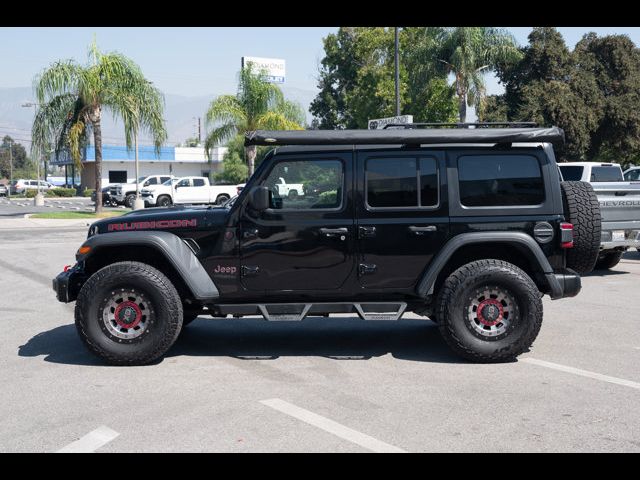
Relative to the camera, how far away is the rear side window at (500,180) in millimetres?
7070

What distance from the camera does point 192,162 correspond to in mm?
75250

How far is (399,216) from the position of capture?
7.02m

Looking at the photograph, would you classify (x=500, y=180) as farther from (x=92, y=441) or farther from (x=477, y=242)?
(x=92, y=441)

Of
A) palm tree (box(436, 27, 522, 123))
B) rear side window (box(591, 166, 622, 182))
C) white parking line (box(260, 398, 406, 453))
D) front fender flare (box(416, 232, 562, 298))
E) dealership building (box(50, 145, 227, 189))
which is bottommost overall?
white parking line (box(260, 398, 406, 453))

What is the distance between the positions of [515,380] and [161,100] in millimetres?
29167

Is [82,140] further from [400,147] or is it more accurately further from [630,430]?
[630,430]

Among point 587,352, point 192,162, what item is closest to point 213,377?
point 587,352

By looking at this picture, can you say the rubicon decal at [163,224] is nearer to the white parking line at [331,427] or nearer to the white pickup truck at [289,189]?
the white pickup truck at [289,189]

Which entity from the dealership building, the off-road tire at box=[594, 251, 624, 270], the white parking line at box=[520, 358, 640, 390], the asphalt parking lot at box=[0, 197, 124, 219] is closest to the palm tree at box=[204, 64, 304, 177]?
the asphalt parking lot at box=[0, 197, 124, 219]

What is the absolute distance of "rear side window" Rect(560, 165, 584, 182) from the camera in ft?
53.3

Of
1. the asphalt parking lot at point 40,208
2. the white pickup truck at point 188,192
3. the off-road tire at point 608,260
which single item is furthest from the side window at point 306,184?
the white pickup truck at point 188,192

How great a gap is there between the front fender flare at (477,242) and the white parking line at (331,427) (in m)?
1.95

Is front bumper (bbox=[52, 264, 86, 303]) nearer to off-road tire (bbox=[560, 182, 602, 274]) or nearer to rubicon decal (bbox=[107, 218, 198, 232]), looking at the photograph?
rubicon decal (bbox=[107, 218, 198, 232])

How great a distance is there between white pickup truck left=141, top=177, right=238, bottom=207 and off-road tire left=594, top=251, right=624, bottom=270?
25620mm
